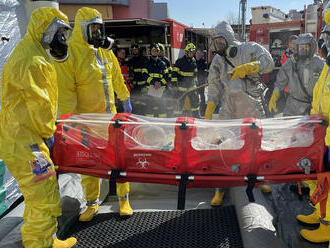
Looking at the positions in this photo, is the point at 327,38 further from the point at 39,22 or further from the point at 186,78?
the point at 186,78

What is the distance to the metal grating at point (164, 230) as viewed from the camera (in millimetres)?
2551

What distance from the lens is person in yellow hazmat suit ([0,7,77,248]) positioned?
204 cm

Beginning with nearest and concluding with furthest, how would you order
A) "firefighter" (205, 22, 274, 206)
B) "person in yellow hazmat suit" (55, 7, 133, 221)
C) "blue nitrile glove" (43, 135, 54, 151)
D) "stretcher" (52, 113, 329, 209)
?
1. "stretcher" (52, 113, 329, 209)
2. "blue nitrile glove" (43, 135, 54, 151)
3. "person in yellow hazmat suit" (55, 7, 133, 221)
4. "firefighter" (205, 22, 274, 206)

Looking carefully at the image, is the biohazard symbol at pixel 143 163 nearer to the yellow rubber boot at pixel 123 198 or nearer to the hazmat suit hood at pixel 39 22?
the yellow rubber boot at pixel 123 198

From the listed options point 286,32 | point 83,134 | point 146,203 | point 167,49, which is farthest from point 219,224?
Result: point 286,32

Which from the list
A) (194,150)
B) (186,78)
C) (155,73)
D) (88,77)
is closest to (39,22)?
(88,77)

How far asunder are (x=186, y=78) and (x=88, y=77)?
12.5 ft

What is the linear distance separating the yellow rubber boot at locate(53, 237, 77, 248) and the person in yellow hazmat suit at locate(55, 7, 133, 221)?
1.26ft

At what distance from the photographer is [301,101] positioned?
3.77 m

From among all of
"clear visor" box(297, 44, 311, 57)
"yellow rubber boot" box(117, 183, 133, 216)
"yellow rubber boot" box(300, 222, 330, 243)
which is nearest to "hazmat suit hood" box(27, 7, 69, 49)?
"yellow rubber boot" box(117, 183, 133, 216)

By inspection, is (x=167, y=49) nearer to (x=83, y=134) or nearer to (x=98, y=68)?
(x=98, y=68)

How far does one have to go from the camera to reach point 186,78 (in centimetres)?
651

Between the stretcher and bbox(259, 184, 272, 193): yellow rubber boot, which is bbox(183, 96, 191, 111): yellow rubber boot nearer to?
bbox(259, 184, 272, 193): yellow rubber boot

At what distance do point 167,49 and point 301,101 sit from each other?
479 cm
